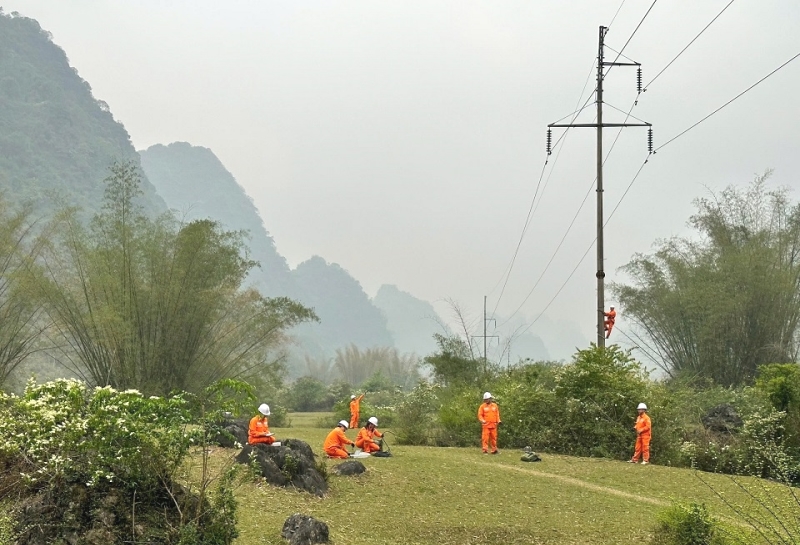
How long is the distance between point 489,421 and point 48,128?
85591 millimetres

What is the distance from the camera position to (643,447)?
15.1m

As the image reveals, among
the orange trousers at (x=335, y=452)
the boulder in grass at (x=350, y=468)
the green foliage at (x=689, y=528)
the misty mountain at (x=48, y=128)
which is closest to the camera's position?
the green foliage at (x=689, y=528)

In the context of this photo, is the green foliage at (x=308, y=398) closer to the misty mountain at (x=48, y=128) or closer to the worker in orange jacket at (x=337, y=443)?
the worker in orange jacket at (x=337, y=443)

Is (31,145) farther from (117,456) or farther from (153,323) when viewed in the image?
(117,456)

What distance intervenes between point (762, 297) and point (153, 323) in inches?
801

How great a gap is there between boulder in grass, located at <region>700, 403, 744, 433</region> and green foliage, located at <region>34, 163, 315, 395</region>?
1294cm

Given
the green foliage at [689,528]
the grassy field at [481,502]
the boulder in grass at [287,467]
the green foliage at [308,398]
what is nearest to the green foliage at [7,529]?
the grassy field at [481,502]

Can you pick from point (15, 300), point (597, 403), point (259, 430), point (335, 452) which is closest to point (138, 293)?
point (15, 300)

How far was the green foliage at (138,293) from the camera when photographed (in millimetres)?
18859

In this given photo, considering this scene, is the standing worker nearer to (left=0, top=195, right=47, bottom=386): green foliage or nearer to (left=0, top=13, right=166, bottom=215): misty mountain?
(left=0, top=195, right=47, bottom=386): green foliage

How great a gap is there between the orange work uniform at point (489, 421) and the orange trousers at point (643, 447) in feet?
9.38

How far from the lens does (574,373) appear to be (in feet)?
56.3

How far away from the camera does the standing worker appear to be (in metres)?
15.0

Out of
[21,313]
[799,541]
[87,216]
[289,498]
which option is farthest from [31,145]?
[799,541]
